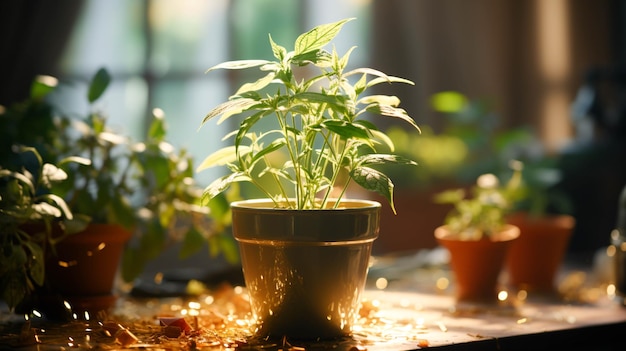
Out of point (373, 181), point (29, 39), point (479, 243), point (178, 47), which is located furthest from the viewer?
point (178, 47)

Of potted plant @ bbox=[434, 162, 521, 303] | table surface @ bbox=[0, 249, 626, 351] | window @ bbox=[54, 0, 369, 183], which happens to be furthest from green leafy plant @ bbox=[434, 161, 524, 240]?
window @ bbox=[54, 0, 369, 183]

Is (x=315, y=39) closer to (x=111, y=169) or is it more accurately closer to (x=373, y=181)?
(x=373, y=181)

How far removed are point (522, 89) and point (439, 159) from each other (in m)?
1.56

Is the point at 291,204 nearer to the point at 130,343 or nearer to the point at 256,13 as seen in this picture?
the point at 130,343

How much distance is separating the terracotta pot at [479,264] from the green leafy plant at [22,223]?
0.67 meters

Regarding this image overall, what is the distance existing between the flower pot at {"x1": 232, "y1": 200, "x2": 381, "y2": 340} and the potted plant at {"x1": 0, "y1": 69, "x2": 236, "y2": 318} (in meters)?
0.15

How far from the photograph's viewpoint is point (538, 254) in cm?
154

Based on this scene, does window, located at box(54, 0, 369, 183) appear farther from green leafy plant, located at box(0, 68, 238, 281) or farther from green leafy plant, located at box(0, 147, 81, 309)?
green leafy plant, located at box(0, 147, 81, 309)

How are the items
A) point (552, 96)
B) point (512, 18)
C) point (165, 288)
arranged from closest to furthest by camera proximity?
point (165, 288), point (552, 96), point (512, 18)

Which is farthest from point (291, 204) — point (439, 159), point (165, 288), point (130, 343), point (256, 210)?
point (439, 159)

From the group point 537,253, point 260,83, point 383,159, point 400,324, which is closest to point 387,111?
point 383,159

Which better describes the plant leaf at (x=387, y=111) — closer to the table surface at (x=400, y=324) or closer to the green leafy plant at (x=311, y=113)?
the green leafy plant at (x=311, y=113)

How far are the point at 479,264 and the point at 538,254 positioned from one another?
20cm

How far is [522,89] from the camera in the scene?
13.5 feet
